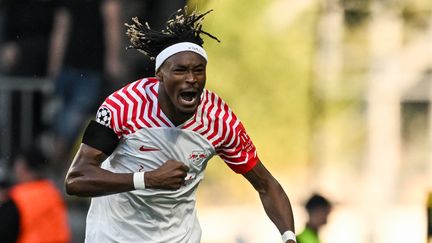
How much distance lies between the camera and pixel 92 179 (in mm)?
Answer: 6969

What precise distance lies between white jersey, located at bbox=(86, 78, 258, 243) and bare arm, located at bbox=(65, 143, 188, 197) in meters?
0.22

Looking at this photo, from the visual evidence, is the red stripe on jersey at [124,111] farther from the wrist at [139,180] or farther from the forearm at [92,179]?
the wrist at [139,180]

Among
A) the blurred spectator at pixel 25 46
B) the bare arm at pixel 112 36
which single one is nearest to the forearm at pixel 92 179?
the bare arm at pixel 112 36

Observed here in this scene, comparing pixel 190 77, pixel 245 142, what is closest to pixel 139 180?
pixel 190 77

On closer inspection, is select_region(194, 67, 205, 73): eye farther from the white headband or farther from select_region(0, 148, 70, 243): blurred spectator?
select_region(0, 148, 70, 243): blurred spectator

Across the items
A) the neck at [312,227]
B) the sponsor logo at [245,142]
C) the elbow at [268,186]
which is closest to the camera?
the sponsor logo at [245,142]

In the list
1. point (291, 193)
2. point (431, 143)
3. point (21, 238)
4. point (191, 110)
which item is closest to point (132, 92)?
point (191, 110)

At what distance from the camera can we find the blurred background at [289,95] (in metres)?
13.1

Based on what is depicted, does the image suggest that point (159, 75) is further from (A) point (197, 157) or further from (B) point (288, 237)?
(B) point (288, 237)

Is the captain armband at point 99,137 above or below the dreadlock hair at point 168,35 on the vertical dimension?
below

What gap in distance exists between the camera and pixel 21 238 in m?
10.2

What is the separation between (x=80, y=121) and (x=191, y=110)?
6453 millimetres

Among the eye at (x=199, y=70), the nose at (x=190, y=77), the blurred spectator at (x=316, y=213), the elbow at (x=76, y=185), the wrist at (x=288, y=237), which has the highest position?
the eye at (x=199, y=70)

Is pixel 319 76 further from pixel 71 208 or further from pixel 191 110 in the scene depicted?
pixel 191 110
